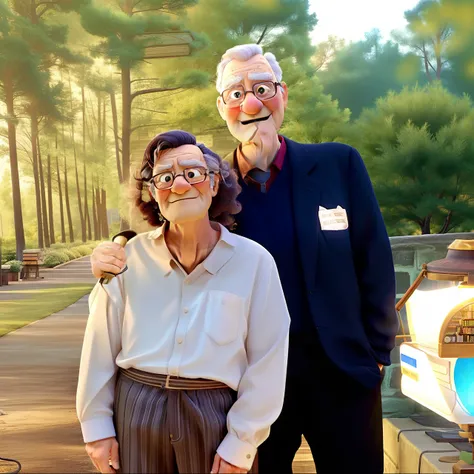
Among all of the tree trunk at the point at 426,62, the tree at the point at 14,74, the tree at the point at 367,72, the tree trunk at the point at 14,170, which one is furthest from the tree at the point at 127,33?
the tree trunk at the point at 426,62

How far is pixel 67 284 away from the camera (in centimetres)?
269

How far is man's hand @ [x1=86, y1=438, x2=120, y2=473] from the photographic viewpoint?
986mm

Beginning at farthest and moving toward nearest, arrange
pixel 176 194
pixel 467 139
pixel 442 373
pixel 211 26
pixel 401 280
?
pixel 467 139
pixel 211 26
pixel 401 280
pixel 442 373
pixel 176 194

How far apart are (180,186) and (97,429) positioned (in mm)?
350

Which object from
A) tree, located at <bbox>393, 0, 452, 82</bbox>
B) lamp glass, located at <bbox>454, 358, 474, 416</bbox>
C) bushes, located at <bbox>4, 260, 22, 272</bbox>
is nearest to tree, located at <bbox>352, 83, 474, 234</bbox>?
tree, located at <bbox>393, 0, 452, 82</bbox>

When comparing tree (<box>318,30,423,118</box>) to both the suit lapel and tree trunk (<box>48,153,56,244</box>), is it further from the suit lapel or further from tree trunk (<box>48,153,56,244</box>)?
the suit lapel

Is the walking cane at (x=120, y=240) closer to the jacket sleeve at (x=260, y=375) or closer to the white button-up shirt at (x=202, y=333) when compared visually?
the white button-up shirt at (x=202, y=333)

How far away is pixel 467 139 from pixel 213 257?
568 cm

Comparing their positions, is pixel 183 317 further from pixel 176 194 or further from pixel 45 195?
pixel 45 195

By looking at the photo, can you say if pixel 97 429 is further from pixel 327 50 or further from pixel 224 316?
pixel 327 50

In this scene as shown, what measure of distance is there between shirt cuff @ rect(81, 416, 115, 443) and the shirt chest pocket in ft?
0.63

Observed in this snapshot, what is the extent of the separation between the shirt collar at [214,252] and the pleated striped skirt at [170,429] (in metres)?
0.17

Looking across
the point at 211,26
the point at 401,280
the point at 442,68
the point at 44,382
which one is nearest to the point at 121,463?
the point at 401,280

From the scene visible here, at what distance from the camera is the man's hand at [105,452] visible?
0.99 meters
